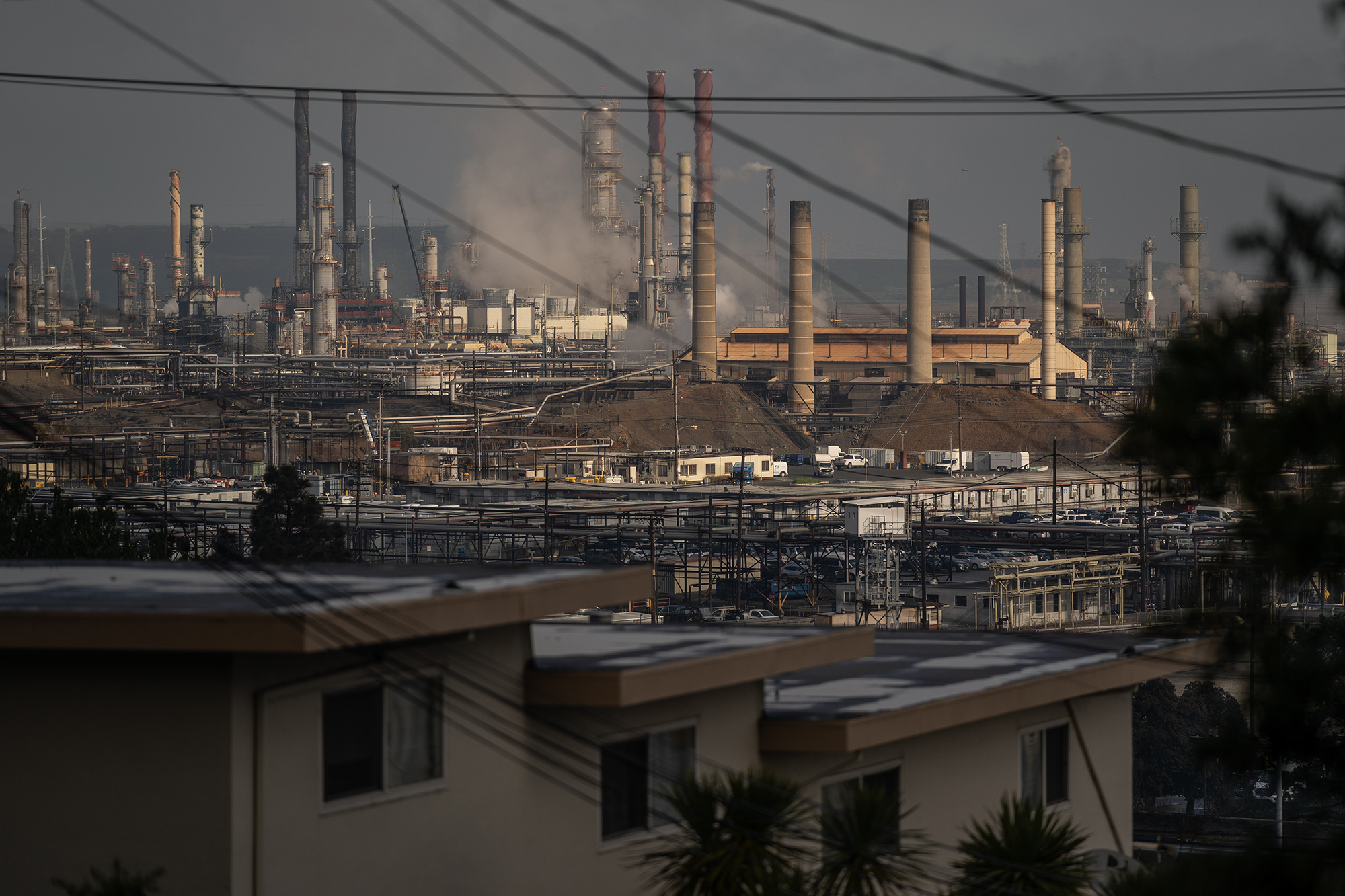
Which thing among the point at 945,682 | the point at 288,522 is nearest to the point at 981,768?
the point at 945,682

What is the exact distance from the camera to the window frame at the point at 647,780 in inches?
127

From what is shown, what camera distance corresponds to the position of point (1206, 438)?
281cm

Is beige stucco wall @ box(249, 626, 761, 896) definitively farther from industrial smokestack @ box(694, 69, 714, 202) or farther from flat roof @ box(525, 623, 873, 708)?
industrial smokestack @ box(694, 69, 714, 202)

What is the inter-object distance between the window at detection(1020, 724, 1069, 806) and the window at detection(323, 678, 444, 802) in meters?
1.94

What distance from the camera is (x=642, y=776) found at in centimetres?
332

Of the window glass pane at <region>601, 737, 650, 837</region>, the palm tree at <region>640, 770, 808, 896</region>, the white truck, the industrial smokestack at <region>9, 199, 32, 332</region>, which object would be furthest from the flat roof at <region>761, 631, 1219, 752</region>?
the industrial smokestack at <region>9, 199, 32, 332</region>

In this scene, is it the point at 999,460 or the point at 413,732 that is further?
the point at 999,460

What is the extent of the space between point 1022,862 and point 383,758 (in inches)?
53.7

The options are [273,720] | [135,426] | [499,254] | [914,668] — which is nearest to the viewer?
[273,720]

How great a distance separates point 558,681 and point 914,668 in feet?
5.57

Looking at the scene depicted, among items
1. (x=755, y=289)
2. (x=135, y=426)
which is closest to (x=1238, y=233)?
(x=135, y=426)

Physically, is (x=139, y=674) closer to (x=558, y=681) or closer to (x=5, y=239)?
(x=558, y=681)

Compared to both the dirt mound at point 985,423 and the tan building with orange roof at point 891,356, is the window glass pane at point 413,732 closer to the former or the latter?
the dirt mound at point 985,423

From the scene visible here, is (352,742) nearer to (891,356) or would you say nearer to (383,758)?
(383,758)
